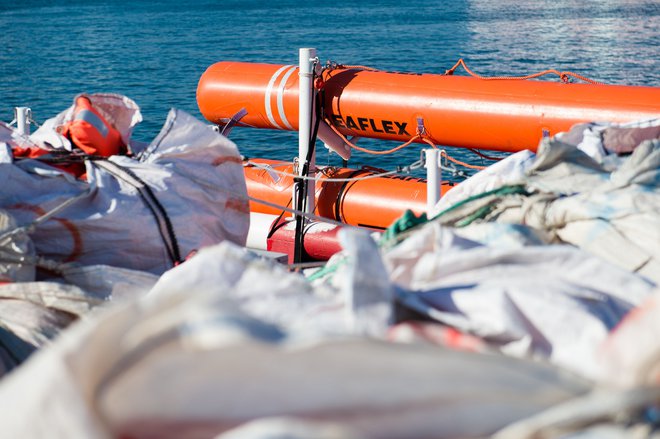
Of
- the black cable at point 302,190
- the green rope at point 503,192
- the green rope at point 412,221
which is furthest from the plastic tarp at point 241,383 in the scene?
the black cable at point 302,190

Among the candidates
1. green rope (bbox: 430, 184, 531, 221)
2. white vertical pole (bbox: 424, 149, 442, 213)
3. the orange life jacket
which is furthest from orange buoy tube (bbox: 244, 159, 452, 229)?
green rope (bbox: 430, 184, 531, 221)

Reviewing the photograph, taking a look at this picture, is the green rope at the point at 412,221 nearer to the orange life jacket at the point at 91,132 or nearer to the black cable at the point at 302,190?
the orange life jacket at the point at 91,132

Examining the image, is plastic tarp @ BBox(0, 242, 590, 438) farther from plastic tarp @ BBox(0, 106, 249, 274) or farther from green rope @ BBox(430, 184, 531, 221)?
plastic tarp @ BBox(0, 106, 249, 274)

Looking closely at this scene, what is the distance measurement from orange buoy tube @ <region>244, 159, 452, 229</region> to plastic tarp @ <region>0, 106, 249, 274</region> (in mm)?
2717

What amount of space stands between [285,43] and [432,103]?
2237 centimetres

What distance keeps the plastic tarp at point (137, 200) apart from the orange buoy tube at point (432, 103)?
104 inches

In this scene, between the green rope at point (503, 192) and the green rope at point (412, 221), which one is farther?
the green rope at point (503, 192)

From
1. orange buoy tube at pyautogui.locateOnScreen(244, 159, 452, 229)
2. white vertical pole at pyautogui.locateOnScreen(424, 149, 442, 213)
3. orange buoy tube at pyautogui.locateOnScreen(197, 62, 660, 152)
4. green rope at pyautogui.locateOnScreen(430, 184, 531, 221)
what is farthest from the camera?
orange buoy tube at pyautogui.locateOnScreen(244, 159, 452, 229)

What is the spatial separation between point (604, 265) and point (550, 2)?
44313mm

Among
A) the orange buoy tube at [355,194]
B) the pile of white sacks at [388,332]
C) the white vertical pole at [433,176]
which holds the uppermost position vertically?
the pile of white sacks at [388,332]

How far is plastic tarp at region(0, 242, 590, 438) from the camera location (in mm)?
1000

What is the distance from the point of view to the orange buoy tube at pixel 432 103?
4.82 m

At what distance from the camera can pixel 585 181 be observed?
223 cm

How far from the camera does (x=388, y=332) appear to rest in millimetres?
1313
